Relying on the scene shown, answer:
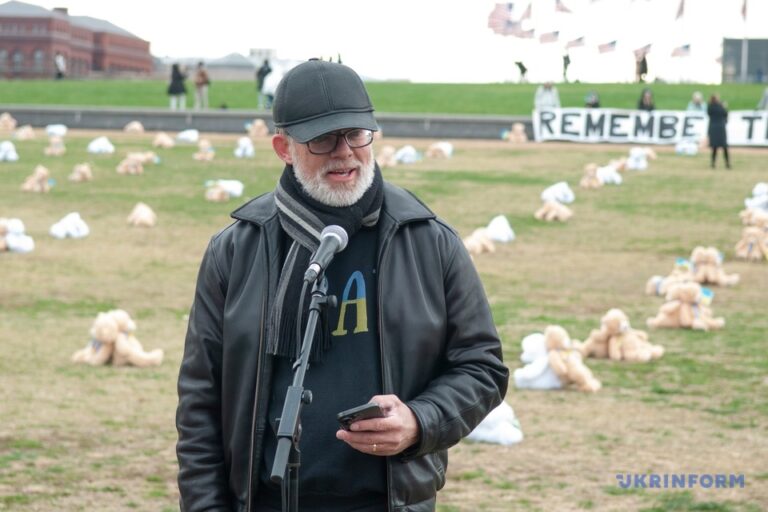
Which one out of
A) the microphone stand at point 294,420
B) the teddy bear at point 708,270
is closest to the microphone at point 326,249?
the microphone stand at point 294,420

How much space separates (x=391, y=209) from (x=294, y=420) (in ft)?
2.83

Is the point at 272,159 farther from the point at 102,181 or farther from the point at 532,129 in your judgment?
the point at 532,129

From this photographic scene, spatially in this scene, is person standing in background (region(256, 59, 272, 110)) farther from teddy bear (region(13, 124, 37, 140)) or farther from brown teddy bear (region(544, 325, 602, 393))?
brown teddy bear (region(544, 325, 602, 393))

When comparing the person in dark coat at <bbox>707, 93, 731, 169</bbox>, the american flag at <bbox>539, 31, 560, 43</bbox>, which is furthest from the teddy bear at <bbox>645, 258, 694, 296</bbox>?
the american flag at <bbox>539, 31, 560, 43</bbox>

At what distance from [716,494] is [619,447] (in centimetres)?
109

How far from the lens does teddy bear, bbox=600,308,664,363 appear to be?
1109 cm

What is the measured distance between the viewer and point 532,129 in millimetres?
37000

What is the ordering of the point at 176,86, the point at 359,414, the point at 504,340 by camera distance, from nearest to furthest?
the point at 359,414 → the point at 504,340 → the point at 176,86

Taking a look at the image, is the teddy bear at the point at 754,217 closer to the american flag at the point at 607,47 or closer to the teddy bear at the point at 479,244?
the teddy bear at the point at 479,244

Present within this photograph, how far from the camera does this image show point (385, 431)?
11.1ft

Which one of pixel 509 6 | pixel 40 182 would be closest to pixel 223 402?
pixel 40 182

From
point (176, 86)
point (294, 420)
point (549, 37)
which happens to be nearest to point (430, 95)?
point (549, 37)

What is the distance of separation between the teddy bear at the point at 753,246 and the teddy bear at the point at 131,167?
12.7m

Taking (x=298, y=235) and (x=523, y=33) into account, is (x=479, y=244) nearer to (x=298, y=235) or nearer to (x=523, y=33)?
(x=298, y=235)
